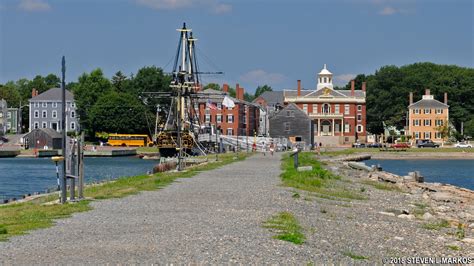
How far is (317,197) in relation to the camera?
29.6 metres

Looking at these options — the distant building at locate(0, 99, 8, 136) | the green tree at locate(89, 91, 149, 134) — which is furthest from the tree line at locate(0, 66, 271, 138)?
the distant building at locate(0, 99, 8, 136)

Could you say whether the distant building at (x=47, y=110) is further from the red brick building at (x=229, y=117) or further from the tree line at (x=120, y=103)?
the red brick building at (x=229, y=117)

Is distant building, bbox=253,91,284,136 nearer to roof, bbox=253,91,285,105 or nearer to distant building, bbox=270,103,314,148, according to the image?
roof, bbox=253,91,285,105

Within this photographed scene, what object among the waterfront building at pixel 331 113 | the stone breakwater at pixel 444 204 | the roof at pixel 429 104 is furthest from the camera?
the roof at pixel 429 104

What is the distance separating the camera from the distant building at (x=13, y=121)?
17538 cm

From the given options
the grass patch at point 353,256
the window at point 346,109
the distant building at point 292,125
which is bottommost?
the grass patch at point 353,256

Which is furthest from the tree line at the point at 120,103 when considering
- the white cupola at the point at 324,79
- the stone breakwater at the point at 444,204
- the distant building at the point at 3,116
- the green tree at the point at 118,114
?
the stone breakwater at the point at 444,204

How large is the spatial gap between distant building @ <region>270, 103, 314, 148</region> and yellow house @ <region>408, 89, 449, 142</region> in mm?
29378

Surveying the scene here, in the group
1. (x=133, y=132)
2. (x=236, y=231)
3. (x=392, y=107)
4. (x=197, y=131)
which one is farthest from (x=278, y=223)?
(x=392, y=107)

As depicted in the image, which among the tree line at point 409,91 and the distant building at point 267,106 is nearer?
the distant building at point 267,106

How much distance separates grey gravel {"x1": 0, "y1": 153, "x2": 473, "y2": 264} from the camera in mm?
14203

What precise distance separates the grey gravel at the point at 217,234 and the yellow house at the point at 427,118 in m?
128

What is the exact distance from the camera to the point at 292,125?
133m

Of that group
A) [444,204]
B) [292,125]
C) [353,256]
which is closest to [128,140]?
[292,125]
